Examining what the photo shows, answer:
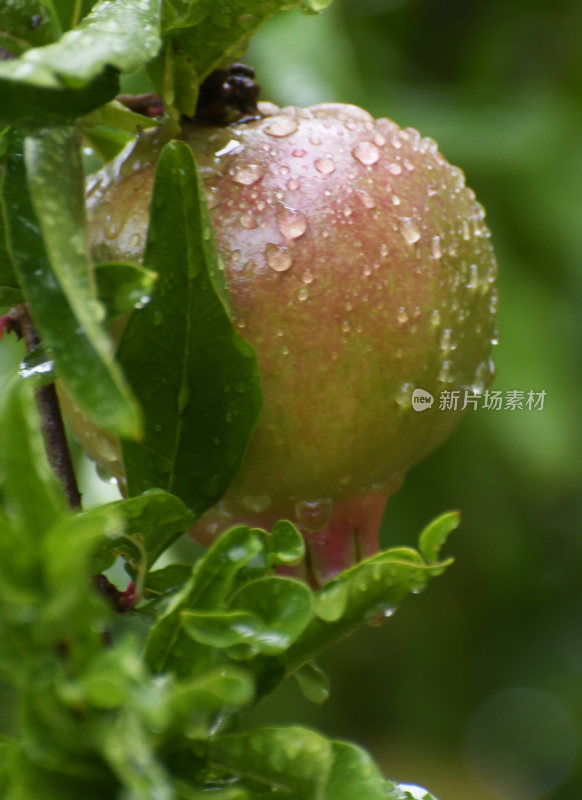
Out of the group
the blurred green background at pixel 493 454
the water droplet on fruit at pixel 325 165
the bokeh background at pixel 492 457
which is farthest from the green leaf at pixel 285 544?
the blurred green background at pixel 493 454

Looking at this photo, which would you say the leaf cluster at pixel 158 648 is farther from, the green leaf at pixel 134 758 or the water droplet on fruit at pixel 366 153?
the water droplet on fruit at pixel 366 153

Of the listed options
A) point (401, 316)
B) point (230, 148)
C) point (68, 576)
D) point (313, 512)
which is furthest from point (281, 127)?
point (68, 576)

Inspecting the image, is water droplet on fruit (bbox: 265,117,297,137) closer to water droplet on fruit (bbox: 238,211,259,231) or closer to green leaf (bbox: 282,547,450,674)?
water droplet on fruit (bbox: 238,211,259,231)

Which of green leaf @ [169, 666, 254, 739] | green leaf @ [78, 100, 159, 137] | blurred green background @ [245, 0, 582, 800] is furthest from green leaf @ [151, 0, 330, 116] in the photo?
blurred green background @ [245, 0, 582, 800]

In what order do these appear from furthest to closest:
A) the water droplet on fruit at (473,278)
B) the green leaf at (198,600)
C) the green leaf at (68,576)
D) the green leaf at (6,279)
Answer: the water droplet on fruit at (473,278) → the green leaf at (6,279) → the green leaf at (198,600) → the green leaf at (68,576)

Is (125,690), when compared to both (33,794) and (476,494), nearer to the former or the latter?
(33,794)

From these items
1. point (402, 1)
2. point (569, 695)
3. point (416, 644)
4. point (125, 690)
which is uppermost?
point (125, 690)

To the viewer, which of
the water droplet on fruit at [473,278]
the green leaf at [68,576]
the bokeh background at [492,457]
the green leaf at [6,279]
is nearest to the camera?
the green leaf at [68,576]

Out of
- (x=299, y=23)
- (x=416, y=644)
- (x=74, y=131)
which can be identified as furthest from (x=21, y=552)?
(x=416, y=644)
